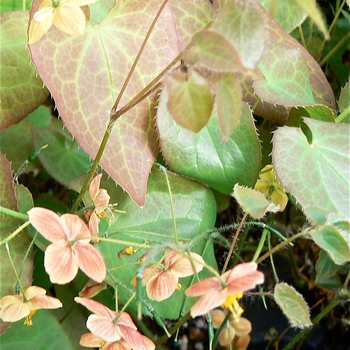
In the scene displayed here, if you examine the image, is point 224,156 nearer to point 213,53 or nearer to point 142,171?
point 142,171

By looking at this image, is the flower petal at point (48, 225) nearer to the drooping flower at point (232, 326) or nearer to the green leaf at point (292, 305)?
the green leaf at point (292, 305)

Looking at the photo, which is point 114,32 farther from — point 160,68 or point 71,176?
point 71,176

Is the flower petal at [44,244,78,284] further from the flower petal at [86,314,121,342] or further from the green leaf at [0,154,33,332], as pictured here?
the green leaf at [0,154,33,332]

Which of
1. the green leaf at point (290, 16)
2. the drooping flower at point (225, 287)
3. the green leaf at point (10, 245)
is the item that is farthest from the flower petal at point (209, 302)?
the green leaf at point (290, 16)

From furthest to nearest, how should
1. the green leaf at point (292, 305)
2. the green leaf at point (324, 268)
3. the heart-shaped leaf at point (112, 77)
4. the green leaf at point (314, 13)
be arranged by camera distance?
1. the green leaf at point (324, 268)
2. the heart-shaped leaf at point (112, 77)
3. the green leaf at point (292, 305)
4. the green leaf at point (314, 13)

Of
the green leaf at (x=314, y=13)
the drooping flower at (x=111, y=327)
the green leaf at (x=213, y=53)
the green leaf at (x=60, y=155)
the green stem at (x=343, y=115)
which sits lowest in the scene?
the green leaf at (x=60, y=155)

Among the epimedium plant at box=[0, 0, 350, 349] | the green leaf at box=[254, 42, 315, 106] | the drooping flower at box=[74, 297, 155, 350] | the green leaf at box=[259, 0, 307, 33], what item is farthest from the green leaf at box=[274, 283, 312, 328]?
the green leaf at box=[259, 0, 307, 33]
